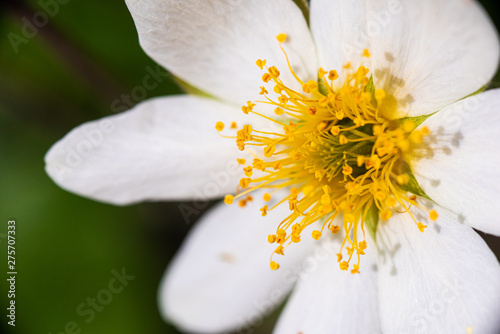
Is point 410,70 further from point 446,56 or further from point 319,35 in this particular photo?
point 319,35

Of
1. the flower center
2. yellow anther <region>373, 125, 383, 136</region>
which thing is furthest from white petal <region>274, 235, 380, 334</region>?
yellow anther <region>373, 125, 383, 136</region>

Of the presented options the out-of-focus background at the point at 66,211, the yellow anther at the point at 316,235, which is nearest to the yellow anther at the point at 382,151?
the yellow anther at the point at 316,235

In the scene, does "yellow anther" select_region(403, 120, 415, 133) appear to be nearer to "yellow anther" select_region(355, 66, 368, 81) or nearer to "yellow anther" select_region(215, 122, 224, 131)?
"yellow anther" select_region(355, 66, 368, 81)

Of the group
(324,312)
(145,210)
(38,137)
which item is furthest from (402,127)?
(38,137)

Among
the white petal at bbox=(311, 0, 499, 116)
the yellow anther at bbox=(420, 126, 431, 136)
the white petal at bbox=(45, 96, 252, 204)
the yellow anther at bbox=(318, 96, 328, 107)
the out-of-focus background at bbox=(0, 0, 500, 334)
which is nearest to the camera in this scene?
the white petal at bbox=(311, 0, 499, 116)

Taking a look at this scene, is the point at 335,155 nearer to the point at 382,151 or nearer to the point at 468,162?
the point at 382,151

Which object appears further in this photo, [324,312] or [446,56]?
[324,312]
